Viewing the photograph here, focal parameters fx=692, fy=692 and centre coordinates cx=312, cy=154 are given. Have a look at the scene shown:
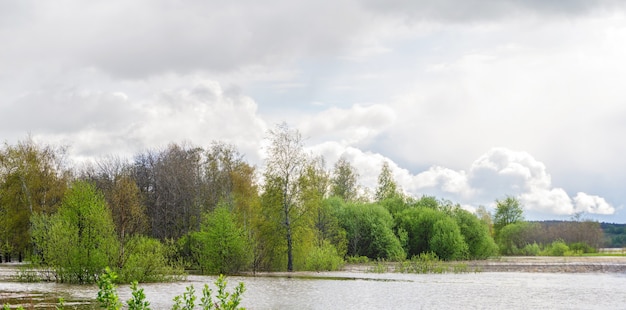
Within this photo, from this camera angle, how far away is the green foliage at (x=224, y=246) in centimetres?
5428

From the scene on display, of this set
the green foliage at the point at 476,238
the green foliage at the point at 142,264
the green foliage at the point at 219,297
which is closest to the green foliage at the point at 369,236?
the green foliage at the point at 476,238

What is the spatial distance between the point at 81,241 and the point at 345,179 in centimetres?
7792

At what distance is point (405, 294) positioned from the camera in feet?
114

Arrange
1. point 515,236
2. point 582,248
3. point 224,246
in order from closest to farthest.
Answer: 1. point 224,246
2. point 582,248
3. point 515,236

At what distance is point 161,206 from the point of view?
294 feet

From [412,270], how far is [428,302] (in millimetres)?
29023

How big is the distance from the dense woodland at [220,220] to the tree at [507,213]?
19 cm

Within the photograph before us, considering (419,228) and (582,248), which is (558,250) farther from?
(419,228)

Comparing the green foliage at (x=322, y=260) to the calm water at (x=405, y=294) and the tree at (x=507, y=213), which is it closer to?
the calm water at (x=405, y=294)

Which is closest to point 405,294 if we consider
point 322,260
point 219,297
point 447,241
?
point 219,297

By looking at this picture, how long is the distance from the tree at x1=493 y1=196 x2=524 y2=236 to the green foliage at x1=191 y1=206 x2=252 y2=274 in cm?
7809

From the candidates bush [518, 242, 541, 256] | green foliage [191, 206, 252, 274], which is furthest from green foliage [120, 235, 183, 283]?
bush [518, 242, 541, 256]

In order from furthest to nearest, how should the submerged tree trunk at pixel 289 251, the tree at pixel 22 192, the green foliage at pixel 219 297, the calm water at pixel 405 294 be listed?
the tree at pixel 22 192
the submerged tree trunk at pixel 289 251
the calm water at pixel 405 294
the green foliage at pixel 219 297

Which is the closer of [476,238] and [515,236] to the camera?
[476,238]
